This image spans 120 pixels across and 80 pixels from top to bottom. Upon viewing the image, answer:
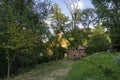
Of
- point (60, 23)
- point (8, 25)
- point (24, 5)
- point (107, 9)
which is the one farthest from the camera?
point (60, 23)

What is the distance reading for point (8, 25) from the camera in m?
18.0

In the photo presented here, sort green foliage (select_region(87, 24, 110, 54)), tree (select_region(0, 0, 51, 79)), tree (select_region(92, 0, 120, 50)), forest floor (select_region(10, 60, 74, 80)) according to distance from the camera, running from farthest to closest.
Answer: green foliage (select_region(87, 24, 110, 54)) → tree (select_region(92, 0, 120, 50)) → tree (select_region(0, 0, 51, 79)) → forest floor (select_region(10, 60, 74, 80))

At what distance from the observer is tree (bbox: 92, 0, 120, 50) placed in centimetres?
2459

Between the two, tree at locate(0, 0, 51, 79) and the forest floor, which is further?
tree at locate(0, 0, 51, 79)

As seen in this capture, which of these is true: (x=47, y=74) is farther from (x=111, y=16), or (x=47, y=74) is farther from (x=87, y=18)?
(x=87, y=18)

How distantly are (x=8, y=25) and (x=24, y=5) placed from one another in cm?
624

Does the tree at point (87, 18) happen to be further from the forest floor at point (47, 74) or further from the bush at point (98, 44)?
the forest floor at point (47, 74)

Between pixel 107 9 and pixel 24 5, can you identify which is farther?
pixel 107 9

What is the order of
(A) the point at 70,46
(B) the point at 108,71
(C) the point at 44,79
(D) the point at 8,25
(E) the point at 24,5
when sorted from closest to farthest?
(B) the point at 108,71 < (C) the point at 44,79 < (D) the point at 8,25 < (E) the point at 24,5 < (A) the point at 70,46

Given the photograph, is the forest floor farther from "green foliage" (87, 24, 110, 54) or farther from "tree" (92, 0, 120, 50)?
"green foliage" (87, 24, 110, 54)

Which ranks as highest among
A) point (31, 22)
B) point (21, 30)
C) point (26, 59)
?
point (31, 22)

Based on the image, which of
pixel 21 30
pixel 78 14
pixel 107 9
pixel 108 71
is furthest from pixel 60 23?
pixel 108 71

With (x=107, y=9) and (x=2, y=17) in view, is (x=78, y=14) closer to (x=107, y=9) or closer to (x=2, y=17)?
(x=107, y=9)

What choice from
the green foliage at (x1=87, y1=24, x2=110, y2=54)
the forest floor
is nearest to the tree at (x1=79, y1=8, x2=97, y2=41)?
the green foliage at (x1=87, y1=24, x2=110, y2=54)
